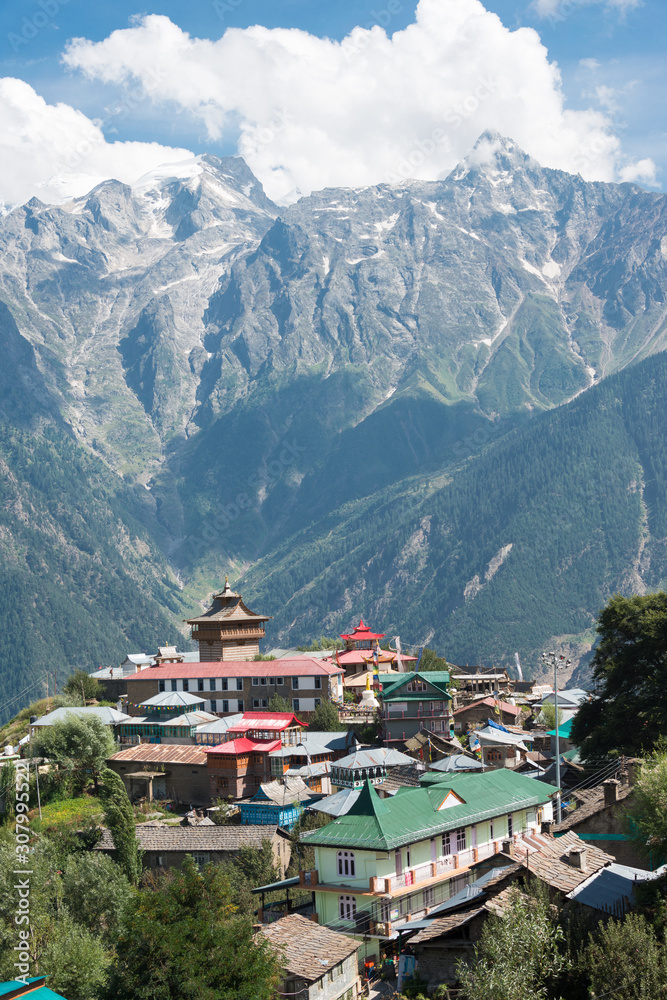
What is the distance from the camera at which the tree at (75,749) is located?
251 ft

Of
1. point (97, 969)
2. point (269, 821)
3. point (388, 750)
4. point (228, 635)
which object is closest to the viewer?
point (97, 969)

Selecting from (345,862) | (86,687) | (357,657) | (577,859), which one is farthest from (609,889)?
(86,687)

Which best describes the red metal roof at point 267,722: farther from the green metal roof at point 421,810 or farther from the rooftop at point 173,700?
the green metal roof at point 421,810

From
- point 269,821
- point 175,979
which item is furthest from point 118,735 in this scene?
point 175,979

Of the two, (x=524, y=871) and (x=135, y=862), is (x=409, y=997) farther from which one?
(x=135, y=862)

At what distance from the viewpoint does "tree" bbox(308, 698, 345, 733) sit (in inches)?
3211

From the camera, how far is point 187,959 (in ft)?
113

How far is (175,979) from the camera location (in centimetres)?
3412

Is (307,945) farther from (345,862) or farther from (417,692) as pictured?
(417,692)

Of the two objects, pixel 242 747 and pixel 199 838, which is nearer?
pixel 199 838

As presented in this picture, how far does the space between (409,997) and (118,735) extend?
179 feet

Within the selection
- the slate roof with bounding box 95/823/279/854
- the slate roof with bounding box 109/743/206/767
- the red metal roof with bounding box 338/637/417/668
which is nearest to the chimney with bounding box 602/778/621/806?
the slate roof with bounding box 95/823/279/854

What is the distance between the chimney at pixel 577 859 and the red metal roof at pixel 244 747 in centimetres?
3411

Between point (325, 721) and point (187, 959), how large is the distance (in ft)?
156
